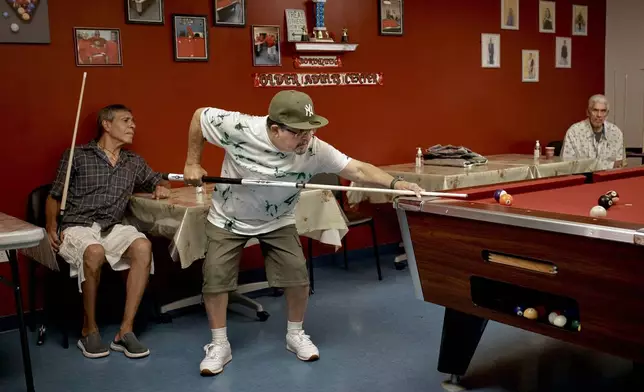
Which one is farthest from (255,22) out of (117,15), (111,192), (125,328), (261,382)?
(261,382)

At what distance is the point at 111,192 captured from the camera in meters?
3.72

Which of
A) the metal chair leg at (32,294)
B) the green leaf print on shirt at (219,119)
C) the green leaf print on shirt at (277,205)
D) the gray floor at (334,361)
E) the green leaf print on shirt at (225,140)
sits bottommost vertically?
the gray floor at (334,361)

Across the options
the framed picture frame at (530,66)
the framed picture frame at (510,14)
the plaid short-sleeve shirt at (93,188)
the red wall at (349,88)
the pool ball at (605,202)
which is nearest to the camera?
the pool ball at (605,202)

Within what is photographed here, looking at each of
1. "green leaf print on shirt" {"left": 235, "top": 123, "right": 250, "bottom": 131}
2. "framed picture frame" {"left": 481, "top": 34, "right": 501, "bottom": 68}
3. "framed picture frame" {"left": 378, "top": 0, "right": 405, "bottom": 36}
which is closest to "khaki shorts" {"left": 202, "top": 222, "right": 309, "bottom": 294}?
"green leaf print on shirt" {"left": 235, "top": 123, "right": 250, "bottom": 131}

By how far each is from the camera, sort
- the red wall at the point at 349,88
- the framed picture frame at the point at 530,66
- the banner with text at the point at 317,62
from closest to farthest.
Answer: the red wall at the point at 349,88, the banner with text at the point at 317,62, the framed picture frame at the point at 530,66

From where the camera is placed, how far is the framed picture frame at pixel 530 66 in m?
6.08

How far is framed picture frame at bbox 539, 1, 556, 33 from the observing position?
20.2ft

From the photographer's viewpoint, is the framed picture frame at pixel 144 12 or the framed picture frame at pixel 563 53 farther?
the framed picture frame at pixel 563 53

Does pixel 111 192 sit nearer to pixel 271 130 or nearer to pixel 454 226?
pixel 271 130

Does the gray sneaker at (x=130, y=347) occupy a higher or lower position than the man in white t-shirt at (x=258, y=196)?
lower

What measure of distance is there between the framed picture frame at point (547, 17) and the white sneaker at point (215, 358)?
436 centimetres

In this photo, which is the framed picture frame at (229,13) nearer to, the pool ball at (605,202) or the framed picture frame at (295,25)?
the framed picture frame at (295,25)

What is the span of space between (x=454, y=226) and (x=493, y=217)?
0.62 ft

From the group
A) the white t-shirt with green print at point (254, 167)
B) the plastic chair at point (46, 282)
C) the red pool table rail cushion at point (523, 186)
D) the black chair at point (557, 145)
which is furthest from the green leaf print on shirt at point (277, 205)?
the black chair at point (557, 145)
